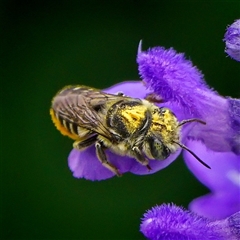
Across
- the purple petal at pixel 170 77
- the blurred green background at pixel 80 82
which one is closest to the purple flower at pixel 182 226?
the purple petal at pixel 170 77

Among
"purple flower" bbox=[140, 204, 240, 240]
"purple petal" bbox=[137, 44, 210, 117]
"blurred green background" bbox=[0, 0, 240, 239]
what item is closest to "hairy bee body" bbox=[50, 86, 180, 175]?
"purple petal" bbox=[137, 44, 210, 117]

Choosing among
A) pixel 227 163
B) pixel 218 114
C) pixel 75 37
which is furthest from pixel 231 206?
pixel 75 37

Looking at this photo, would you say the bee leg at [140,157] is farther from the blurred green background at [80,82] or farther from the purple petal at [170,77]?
the blurred green background at [80,82]

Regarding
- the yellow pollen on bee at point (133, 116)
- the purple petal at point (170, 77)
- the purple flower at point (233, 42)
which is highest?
the purple flower at point (233, 42)

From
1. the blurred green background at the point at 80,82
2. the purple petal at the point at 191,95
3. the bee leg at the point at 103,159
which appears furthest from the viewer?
the blurred green background at the point at 80,82

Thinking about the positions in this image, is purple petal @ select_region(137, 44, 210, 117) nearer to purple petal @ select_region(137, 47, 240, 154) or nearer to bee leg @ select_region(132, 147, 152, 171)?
purple petal @ select_region(137, 47, 240, 154)

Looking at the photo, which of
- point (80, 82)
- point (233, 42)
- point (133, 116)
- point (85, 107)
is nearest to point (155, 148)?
point (133, 116)
